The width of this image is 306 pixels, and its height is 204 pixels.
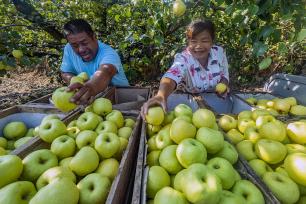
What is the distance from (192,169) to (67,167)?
2.17 ft

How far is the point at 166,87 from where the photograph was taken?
2.19m

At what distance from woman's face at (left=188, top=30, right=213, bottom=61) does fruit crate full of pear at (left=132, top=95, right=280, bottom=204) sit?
124cm

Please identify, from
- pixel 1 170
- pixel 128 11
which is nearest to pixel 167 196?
pixel 1 170

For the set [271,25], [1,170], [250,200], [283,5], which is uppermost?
[283,5]

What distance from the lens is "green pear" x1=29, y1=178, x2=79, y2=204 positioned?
968 millimetres

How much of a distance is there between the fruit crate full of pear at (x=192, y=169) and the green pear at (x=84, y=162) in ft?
0.83

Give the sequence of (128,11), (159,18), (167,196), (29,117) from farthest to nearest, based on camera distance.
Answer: (128,11)
(159,18)
(29,117)
(167,196)

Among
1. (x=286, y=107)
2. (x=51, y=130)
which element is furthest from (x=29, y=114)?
(x=286, y=107)

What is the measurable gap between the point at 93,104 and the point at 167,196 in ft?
3.93

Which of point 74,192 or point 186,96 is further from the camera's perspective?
point 186,96

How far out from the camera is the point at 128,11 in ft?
14.8

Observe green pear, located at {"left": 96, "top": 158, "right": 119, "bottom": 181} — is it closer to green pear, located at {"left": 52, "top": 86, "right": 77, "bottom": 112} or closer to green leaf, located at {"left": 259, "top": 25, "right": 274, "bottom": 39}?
green pear, located at {"left": 52, "top": 86, "right": 77, "bottom": 112}

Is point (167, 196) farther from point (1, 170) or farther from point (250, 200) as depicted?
point (1, 170)

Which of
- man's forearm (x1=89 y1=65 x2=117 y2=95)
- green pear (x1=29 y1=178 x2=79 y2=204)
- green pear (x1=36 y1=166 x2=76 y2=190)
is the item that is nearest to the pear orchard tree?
man's forearm (x1=89 y1=65 x2=117 y2=95)
